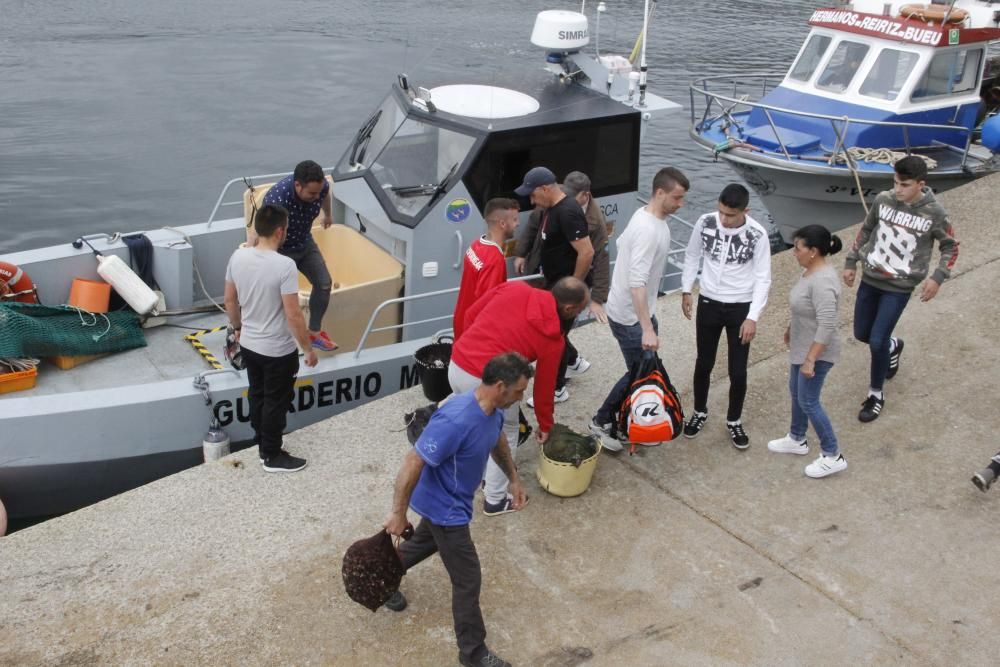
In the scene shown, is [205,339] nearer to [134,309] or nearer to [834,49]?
[134,309]

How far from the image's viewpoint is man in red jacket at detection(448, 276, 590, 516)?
15.4 ft

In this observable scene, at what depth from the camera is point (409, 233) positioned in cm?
713


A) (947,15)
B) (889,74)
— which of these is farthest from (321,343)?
(947,15)

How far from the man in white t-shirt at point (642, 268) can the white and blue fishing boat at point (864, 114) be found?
6.89 m

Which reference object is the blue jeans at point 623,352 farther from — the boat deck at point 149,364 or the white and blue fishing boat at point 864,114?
the white and blue fishing boat at point 864,114

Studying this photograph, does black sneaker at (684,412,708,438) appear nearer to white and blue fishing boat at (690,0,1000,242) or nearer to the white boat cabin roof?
white and blue fishing boat at (690,0,1000,242)

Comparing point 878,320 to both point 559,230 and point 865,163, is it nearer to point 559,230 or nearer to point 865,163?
point 559,230

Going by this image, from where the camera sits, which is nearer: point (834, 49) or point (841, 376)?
point (841, 376)

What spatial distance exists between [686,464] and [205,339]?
13.1 ft

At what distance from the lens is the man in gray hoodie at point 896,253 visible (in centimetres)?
564

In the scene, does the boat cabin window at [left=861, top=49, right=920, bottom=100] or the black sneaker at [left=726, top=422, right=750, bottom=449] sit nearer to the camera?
the black sneaker at [left=726, top=422, right=750, bottom=449]

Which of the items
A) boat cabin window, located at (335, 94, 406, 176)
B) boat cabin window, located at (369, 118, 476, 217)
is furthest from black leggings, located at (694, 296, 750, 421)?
boat cabin window, located at (335, 94, 406, 176)

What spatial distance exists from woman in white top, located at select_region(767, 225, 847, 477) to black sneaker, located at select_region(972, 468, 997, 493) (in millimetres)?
677

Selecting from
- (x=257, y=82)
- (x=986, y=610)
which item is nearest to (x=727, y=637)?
(x=986, y=610)
